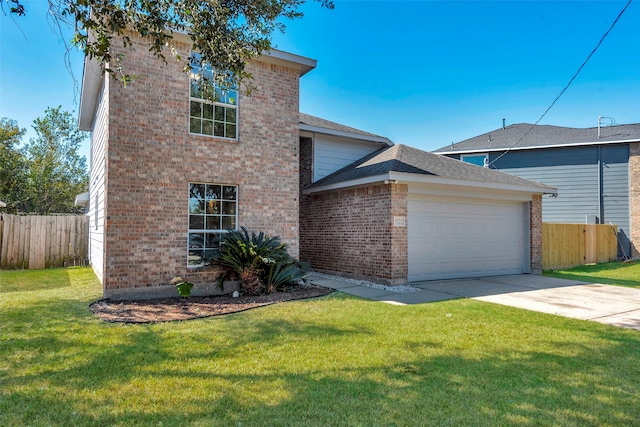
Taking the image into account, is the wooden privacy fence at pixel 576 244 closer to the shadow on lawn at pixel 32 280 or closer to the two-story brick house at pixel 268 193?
the two-story brick house at pixel 268 193

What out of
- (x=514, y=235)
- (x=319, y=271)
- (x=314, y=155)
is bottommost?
(x=319, y=271)

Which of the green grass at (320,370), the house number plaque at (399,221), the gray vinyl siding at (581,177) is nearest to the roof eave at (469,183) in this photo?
the house number plaque at (399,221)

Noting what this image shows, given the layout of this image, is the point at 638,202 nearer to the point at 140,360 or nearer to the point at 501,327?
the point at 501,327

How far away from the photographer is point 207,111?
8.98 metres

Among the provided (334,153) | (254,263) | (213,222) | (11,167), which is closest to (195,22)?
(213,222)

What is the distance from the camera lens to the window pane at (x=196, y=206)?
8664mm

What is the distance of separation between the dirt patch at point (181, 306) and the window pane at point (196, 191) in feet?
7.43

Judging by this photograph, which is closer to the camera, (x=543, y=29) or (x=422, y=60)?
(x=543, y=29)

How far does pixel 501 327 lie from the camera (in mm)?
5695

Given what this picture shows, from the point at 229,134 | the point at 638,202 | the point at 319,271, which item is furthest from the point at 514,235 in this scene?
the point at 638,202

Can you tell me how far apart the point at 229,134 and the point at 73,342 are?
18.6 feet

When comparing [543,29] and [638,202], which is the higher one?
[543,29]

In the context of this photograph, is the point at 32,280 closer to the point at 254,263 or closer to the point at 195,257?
the point at 195,257

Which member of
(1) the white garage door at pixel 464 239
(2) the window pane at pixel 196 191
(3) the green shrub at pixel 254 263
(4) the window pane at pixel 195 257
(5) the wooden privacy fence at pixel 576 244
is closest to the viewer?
(3) the green shrub at pixel 254 263
